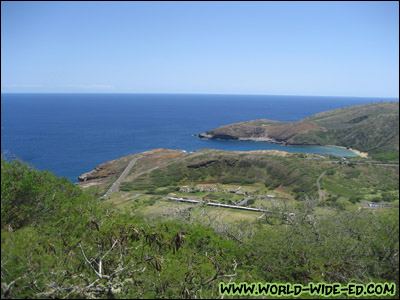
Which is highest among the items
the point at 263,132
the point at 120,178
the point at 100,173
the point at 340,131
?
the point at 340,131

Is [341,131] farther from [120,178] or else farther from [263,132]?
[120,178]

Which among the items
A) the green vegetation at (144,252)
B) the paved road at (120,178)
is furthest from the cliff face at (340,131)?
the green vegetation at (144,252)

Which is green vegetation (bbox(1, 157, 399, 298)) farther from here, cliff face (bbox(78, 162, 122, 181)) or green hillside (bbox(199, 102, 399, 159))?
green hillside (bbox(199, 102, 399, 159))

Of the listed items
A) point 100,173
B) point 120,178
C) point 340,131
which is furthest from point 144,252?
point 340,131

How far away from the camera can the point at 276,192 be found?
236ft

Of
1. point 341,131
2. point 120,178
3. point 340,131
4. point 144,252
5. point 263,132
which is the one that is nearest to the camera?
point 144,252

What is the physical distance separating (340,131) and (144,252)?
5801 inches

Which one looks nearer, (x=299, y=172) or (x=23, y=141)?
(x=299, y=172)

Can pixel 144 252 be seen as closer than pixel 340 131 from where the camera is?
Yes

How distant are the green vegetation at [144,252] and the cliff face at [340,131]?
113 m

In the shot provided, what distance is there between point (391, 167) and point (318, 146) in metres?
58.8

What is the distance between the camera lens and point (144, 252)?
16.0m

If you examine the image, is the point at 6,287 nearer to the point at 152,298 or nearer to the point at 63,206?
the point at 152,298

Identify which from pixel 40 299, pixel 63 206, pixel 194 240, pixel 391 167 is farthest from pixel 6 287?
pixel 391 167
